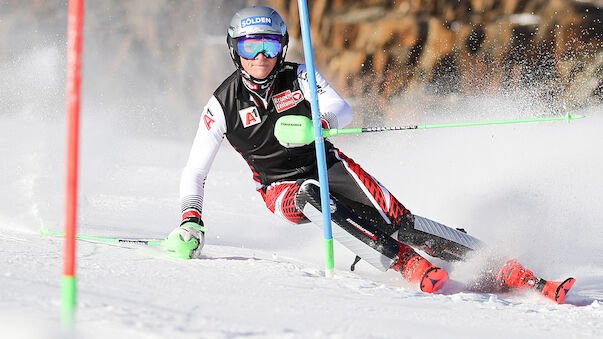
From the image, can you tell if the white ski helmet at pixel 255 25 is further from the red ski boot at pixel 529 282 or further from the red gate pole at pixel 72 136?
the red gate pole at pixel 72 136

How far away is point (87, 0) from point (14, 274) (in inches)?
396

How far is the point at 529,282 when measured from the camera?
2.84 m

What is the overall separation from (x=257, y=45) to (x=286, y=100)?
318 mm

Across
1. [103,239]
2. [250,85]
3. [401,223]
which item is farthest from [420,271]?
[103,239]

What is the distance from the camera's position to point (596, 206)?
5027 mm

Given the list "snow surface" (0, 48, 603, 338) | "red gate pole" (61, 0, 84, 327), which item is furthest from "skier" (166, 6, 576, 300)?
"red gate pole" (61, 0, 84, 327)

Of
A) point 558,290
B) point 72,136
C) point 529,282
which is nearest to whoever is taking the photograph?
point 72,136

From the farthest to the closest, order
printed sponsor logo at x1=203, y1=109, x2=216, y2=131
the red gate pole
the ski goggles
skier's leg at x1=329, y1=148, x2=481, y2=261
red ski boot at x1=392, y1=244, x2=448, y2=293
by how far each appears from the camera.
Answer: printed sponsor logo at x1=203, y1=109, x2=216, y2=131
the ski goggles
skier's leg at x1=329, y1=148, x2=481, y2=261
red ski boot at x1=392, y1=244, x2=448, y2=293
the red gate pole

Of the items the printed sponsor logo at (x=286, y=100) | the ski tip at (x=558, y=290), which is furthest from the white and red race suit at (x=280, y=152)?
the ski tip at (x=558, y=290)

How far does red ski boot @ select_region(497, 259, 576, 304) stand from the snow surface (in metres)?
0.05

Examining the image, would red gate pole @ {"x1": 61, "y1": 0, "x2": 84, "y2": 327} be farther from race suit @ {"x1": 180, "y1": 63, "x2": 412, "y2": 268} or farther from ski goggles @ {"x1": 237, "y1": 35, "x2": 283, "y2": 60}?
ski goggles @ {"x1": 237, "y1": 35, "x2": 283, "y2": 60}

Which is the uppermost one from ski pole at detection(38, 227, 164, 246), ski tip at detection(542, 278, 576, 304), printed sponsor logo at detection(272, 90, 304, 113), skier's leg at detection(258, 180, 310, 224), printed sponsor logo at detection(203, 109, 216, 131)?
printed sponsor logo at detection(272, 90, 304, 113)

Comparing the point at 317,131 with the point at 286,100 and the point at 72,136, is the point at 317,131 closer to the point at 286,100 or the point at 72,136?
the point at 286,100

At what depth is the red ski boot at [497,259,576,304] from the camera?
8.98ft
